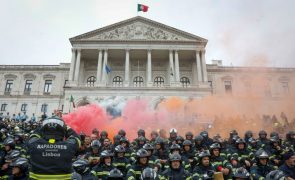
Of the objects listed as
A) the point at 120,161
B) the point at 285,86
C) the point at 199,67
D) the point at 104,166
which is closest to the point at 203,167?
the point at 120,161

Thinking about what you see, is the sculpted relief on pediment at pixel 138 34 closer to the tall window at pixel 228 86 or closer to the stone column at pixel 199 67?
the stone column at pixel 199 67

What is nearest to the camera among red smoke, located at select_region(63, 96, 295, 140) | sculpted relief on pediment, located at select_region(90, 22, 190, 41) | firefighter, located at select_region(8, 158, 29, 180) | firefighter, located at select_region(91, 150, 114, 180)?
firefighter, located at select_region(8, 158, 29, 180)

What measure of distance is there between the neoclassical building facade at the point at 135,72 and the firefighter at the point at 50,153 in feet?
114

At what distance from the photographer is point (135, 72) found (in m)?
47.2

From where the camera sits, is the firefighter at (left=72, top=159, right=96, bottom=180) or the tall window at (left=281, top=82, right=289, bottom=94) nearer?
the firefighter at (left=72, top=159, right=96, bottom=180)

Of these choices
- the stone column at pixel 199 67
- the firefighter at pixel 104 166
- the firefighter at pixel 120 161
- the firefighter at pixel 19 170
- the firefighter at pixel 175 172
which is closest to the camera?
the firefighter at pixel 19 170

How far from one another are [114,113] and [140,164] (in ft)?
76.0

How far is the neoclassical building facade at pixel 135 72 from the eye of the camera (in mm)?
43125

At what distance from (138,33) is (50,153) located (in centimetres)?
4229

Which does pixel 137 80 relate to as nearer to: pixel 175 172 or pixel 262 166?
pixel 262 166

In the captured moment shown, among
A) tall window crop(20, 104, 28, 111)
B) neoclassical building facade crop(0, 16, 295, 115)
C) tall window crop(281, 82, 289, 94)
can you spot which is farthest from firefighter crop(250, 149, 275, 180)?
tall window crop(20, 104, 28, 111)

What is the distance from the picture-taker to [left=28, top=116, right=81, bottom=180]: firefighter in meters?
4.18

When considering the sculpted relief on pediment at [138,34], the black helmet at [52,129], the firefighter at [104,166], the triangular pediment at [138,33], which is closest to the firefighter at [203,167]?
the firefighter at [104,166]

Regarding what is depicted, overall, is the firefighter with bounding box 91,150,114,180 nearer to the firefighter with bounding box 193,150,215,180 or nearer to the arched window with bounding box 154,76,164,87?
the firefighter with bounding box 193,150,215,180
